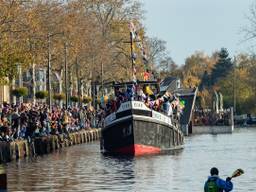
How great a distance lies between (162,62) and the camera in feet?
562

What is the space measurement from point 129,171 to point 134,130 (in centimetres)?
1249

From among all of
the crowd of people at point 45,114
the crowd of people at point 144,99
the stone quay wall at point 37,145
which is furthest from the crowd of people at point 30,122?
the crowd of people at point 144,99

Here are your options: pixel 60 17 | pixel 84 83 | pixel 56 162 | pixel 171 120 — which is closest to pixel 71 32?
pixel 60 17

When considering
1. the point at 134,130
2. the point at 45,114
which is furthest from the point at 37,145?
the point at 134,130

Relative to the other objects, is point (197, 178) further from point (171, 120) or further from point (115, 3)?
point (115, 3)

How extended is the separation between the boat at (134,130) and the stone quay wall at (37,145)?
13.5ft

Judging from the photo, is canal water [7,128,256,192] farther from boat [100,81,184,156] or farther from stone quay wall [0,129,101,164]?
boat [100,81,184,156]

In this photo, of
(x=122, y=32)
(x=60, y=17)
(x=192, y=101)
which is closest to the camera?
(x=60, y=17)

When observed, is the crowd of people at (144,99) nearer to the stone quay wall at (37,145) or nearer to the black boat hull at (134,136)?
the black boat hull at (134,136)

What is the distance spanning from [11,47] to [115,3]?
64.6 meters

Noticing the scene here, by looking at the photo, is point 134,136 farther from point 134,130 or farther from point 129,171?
point 129,171

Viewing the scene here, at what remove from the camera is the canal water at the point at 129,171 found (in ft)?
136

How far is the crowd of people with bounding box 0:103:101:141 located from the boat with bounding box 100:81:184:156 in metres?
4.23

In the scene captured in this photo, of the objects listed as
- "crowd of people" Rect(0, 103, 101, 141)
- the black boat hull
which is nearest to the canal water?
the black boat hull
